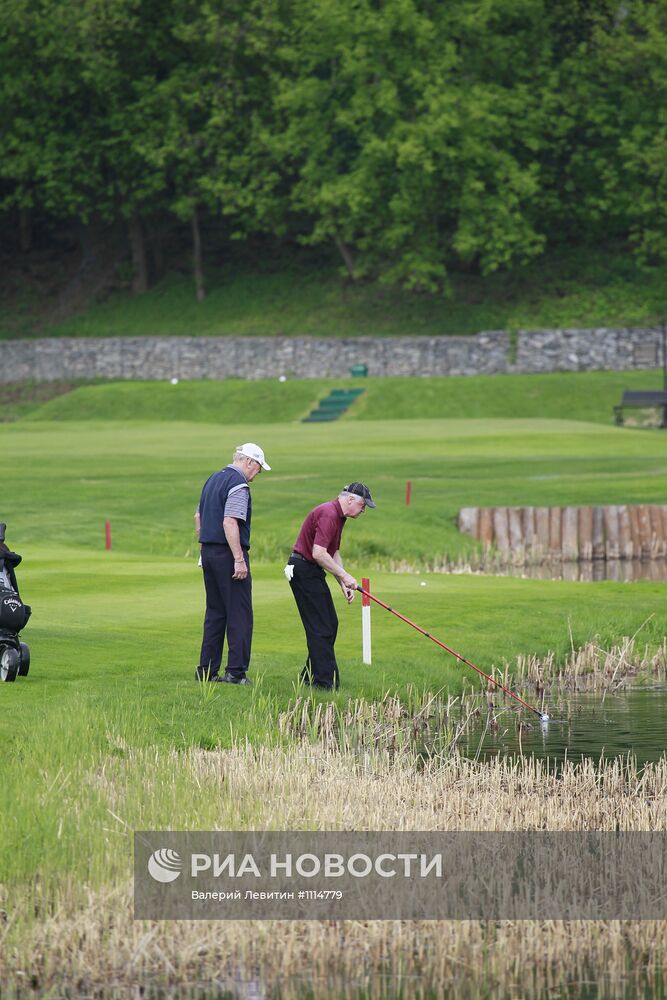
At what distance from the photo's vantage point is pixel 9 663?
54.3ft

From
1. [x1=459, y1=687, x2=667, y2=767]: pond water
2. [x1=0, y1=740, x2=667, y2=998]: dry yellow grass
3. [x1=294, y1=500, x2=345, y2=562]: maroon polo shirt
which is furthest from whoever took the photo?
[x1=294, y1=500, x2=345, y2=562]: maroon polo shirt

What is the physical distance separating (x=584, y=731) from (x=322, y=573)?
3064 mm

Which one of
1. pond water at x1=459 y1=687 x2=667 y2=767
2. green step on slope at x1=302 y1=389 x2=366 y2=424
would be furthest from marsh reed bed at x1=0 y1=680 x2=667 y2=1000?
green step on slope at x1=302 y1=389 x2=366 y2=424

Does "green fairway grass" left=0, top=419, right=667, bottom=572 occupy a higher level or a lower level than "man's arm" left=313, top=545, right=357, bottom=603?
lower

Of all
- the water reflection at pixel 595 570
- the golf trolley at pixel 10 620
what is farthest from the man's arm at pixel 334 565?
the water reflection at pixel 595 570

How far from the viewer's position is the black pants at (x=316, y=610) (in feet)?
55.4

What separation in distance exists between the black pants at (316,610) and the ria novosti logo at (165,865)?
207 inches

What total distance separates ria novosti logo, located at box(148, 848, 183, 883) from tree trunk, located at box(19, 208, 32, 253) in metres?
80.7

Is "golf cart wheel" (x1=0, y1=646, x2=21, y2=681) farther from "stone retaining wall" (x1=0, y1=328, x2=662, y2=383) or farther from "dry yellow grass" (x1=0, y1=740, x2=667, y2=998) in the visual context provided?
"stone retaining wall" (x1=0, y1=328, x2=662, y2=383)

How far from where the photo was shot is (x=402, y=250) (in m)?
81.0

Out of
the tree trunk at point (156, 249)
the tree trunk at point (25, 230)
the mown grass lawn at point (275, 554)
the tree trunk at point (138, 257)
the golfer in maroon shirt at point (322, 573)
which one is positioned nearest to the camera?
the golfer in maroon shirt at point (322, 573)

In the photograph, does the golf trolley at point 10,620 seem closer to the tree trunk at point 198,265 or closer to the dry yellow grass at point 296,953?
the dry yellow grass at point 296,953

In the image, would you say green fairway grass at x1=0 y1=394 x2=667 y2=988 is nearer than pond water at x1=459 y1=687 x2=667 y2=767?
Yes

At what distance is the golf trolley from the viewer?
51.4 feet
